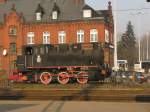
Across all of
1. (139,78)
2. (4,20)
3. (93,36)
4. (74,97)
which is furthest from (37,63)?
(4,20)

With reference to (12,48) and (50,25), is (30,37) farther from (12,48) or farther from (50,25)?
(50,25)

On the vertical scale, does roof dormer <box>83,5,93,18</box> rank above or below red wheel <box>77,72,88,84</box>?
above

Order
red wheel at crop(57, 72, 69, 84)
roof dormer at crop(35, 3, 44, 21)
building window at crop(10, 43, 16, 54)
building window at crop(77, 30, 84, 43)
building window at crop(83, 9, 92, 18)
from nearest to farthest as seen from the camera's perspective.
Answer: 1. red wheel at crop(57, 72, 69, 84)
2. building window at crop(83, 9, 92, 18)
3. building window at crop(77, 30, 84, 43)
4. building window at crop(10, 43, 16, 54)
5. roof dormer at crop(35, 3, 44, 21)

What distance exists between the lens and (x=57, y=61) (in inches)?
1457

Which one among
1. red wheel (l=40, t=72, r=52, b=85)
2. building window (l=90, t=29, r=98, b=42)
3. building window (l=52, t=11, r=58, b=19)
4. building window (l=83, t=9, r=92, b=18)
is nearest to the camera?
red wheel (l=40, t=72, r=52, b=85)

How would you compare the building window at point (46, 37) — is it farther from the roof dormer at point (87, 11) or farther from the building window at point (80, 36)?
the roof dormer at point (87, 11)

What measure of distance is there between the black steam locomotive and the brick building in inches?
1303

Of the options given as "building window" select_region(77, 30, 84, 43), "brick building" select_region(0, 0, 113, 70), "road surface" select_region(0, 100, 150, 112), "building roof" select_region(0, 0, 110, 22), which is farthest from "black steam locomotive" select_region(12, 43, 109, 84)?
"building roof" select_region(0, 0, 110, 22)

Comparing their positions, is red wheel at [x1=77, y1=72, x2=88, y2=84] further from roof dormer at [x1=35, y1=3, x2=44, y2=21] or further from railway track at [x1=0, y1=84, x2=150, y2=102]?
roof dormer at [x1=35, y1=3, x2=44, y2=21]

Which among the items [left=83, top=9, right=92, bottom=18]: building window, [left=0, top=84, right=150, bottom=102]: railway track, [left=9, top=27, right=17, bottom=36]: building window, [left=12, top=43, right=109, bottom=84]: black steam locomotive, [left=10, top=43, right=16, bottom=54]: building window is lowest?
[left=0, top=84, right=150, bottom=102]: railway track

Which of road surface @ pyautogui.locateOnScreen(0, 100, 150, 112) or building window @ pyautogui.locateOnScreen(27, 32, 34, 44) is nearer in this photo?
road surface @ pyautogui.locateOnScreen(0, 100, 150, 112)

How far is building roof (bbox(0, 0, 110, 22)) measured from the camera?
74500mm

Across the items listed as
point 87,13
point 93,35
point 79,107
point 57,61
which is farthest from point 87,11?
point 79,107

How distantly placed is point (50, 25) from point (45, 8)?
535 centimetres
